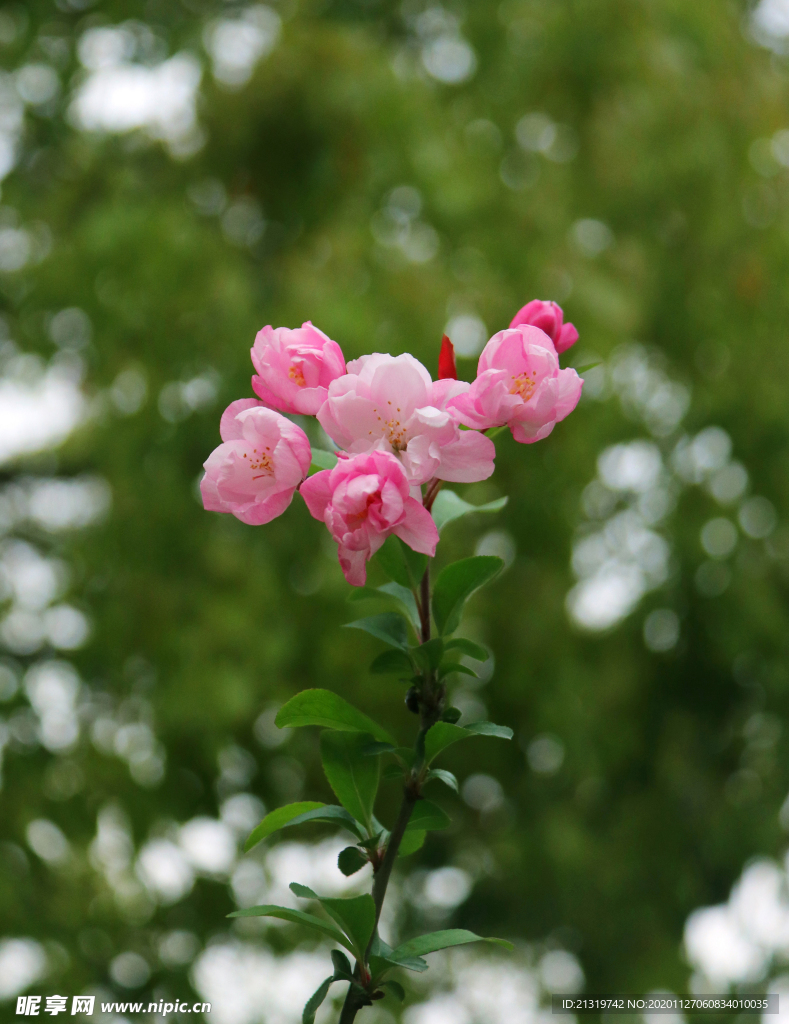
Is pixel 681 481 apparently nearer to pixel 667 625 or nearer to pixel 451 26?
pixel 667 625

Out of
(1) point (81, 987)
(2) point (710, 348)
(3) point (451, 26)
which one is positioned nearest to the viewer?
(1) point (81, 987)

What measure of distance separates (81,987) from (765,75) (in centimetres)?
420

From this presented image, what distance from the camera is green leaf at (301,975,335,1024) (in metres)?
0.55

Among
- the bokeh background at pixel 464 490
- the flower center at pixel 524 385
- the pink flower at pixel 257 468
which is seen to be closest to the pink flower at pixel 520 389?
the flower center at pixel 524 385

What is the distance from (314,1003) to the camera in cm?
57

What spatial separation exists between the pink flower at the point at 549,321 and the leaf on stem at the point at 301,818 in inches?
14.1

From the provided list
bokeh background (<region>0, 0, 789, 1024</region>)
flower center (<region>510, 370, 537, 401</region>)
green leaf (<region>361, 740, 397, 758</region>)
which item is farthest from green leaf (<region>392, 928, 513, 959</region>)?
bokeh background (<region>0, 0, 789, 1024</region>)

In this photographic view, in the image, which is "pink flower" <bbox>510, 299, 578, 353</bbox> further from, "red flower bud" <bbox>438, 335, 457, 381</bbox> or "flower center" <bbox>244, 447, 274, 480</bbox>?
"flower center" <bbox>244, 447, 274, 480</bbox>

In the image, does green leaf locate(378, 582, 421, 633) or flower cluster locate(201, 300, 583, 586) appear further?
green leaf locate(378, 582, 421, 633)

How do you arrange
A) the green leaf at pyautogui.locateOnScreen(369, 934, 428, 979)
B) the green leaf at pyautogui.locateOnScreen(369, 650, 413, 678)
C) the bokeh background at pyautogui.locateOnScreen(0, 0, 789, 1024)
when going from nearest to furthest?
the green leaf at pyautogui.locateOnScreen(369, 934, 428, 979)
the green leaf at pyautogui.locateOnScreen(369, 650, 413, 678)
the bokeh background at pyautogui.locateOnScreen(0, 0, 789, 1024)

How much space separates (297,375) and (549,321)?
207 mm

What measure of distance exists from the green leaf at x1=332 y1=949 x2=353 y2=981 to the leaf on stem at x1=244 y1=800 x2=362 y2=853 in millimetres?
69

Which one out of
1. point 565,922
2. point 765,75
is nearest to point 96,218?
point 765,75

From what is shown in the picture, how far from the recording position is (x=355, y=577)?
577mm
